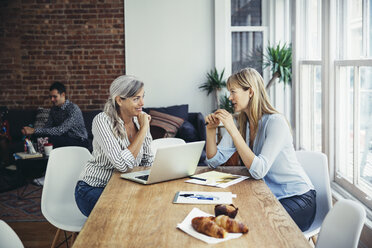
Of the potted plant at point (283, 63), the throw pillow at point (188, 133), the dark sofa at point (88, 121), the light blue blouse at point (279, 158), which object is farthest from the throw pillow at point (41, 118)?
the light blue blouse at point (279, 158)

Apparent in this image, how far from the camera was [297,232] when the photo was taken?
1.65m

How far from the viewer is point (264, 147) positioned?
8.25ft

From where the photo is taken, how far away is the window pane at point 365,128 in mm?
3078

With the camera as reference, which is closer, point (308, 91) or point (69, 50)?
point (308, 91)

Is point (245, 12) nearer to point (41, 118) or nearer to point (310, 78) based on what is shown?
point (310, 78)

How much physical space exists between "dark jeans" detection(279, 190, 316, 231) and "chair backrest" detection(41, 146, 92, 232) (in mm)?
1281

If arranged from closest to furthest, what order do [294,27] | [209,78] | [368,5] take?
[368,5] < [294,27] < [209,78]

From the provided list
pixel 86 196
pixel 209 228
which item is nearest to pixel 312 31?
pixel 86 196

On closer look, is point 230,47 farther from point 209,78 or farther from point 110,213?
point 110,213

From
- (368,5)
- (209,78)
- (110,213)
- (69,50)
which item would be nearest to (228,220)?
(110,213)

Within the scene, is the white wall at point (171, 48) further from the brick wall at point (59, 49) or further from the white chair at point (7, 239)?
the white chair at point (7, 239)

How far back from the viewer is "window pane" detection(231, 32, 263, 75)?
671cm

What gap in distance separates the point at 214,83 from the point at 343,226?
485cm

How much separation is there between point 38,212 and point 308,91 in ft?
10.5
